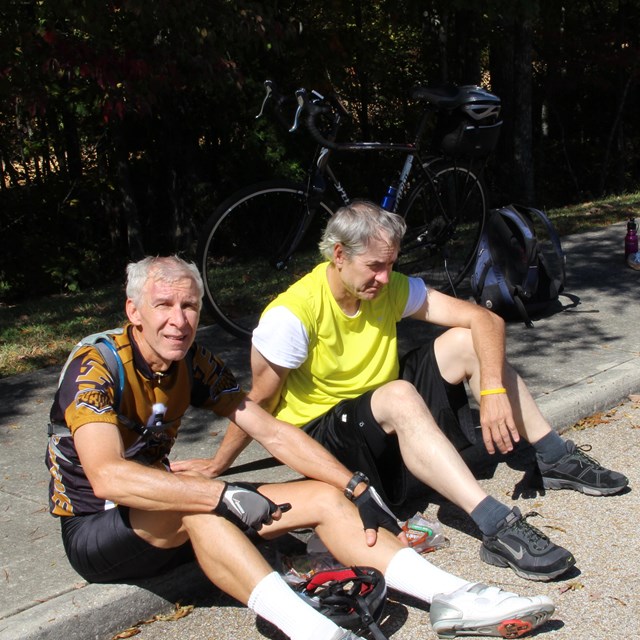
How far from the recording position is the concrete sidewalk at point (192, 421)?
3.37 meters

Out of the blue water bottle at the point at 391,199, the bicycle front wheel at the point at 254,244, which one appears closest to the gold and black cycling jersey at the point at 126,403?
the bicycle front wheel at the point at 254,244

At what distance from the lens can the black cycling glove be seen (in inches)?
137

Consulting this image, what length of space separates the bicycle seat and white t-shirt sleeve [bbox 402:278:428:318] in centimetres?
259

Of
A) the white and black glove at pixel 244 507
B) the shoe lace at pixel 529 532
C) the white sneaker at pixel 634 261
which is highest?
the white and black glove at pixel 244 507

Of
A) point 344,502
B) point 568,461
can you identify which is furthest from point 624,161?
point 344,502

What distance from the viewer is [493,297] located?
21.4ft

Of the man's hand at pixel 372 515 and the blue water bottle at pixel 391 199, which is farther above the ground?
the blue water bottle at pixel 391 199

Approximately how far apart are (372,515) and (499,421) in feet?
2.61

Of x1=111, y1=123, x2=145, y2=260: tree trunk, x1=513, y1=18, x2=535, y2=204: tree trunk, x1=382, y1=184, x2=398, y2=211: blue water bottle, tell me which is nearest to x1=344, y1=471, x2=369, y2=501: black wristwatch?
x1=382, y1=184, x2=398, y2=211: blue water bottle

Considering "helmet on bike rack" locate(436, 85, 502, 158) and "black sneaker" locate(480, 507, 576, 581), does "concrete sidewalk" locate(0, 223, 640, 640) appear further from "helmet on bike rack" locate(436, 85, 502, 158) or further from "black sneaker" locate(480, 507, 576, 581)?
"helmet on bike rack" locate(436, 85, 502, 158)

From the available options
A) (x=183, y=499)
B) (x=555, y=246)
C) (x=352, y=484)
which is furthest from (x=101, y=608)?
(x=555, y=246)

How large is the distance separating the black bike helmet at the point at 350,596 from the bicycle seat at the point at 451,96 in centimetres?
409

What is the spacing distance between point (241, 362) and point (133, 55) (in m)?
3.43

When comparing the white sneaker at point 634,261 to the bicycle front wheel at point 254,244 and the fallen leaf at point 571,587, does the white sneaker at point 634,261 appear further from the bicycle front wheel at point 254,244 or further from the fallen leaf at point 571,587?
the fallen leaf at point 571,587
